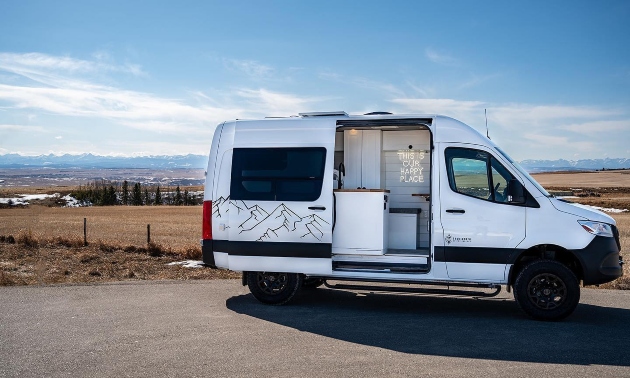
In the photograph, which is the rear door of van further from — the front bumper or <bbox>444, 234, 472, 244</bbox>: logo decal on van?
the front bumper

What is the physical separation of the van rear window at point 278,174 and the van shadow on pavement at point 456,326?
1.75 metres

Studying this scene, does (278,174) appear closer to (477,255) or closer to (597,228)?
(477,255)

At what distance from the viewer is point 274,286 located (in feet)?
30.7

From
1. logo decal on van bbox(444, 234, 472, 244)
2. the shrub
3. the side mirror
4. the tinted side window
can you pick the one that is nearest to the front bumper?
the side mirror

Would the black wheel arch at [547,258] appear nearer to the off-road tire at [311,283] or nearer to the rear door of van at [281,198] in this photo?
the rear door of van at [281,198]

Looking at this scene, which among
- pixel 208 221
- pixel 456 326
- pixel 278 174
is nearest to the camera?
pixel 456 326

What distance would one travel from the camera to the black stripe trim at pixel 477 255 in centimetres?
841

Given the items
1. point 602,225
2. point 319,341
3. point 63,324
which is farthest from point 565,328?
point 63,324

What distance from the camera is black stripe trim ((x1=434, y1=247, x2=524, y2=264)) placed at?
8414mm

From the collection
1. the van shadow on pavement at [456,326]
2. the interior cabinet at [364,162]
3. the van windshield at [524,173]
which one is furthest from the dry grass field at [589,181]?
the van windshield at [524,173]

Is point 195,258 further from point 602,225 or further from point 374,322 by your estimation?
point 602,225

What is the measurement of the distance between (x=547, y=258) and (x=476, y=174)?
1568mm

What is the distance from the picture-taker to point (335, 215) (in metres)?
9.23

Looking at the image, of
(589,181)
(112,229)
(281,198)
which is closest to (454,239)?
(281,198)
